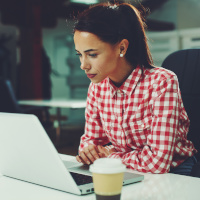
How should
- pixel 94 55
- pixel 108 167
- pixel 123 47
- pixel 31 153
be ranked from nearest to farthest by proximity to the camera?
pixel 108 167 < pixel 31 153 < pixel 94 55 < pixel 123 47

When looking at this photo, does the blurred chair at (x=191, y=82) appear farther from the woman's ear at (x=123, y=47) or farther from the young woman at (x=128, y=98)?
the woman's ear at (x=123, y=47)

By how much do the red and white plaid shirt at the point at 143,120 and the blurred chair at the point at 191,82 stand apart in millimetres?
102

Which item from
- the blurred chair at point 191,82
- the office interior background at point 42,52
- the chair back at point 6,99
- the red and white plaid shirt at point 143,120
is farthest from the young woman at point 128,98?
the office interior background at point 42,52

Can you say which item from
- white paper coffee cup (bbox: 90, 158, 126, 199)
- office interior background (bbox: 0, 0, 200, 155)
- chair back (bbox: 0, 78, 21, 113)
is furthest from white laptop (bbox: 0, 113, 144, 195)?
office interior background (bbox: 0, 0, 200, 155)

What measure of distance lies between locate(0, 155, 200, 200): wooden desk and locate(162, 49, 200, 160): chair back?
56 centimetres

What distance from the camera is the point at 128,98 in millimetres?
1300

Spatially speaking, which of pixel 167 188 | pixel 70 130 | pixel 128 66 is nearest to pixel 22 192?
pixel 167 188

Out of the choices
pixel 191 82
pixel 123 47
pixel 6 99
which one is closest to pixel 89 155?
pixel 123 47

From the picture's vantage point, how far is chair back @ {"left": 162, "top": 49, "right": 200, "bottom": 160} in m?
1.48

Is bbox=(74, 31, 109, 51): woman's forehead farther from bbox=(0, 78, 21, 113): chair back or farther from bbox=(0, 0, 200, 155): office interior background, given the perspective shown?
bbox=(0, 0, 200, 155): office interior background

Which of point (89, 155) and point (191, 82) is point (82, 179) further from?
point (191, 82)

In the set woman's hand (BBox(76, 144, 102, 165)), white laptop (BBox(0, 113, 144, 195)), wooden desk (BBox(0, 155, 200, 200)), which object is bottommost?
woman's hand (BBox(76, 144, 102, 165))

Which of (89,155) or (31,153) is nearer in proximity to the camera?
(31,153)

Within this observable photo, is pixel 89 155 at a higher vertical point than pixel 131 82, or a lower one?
lower
